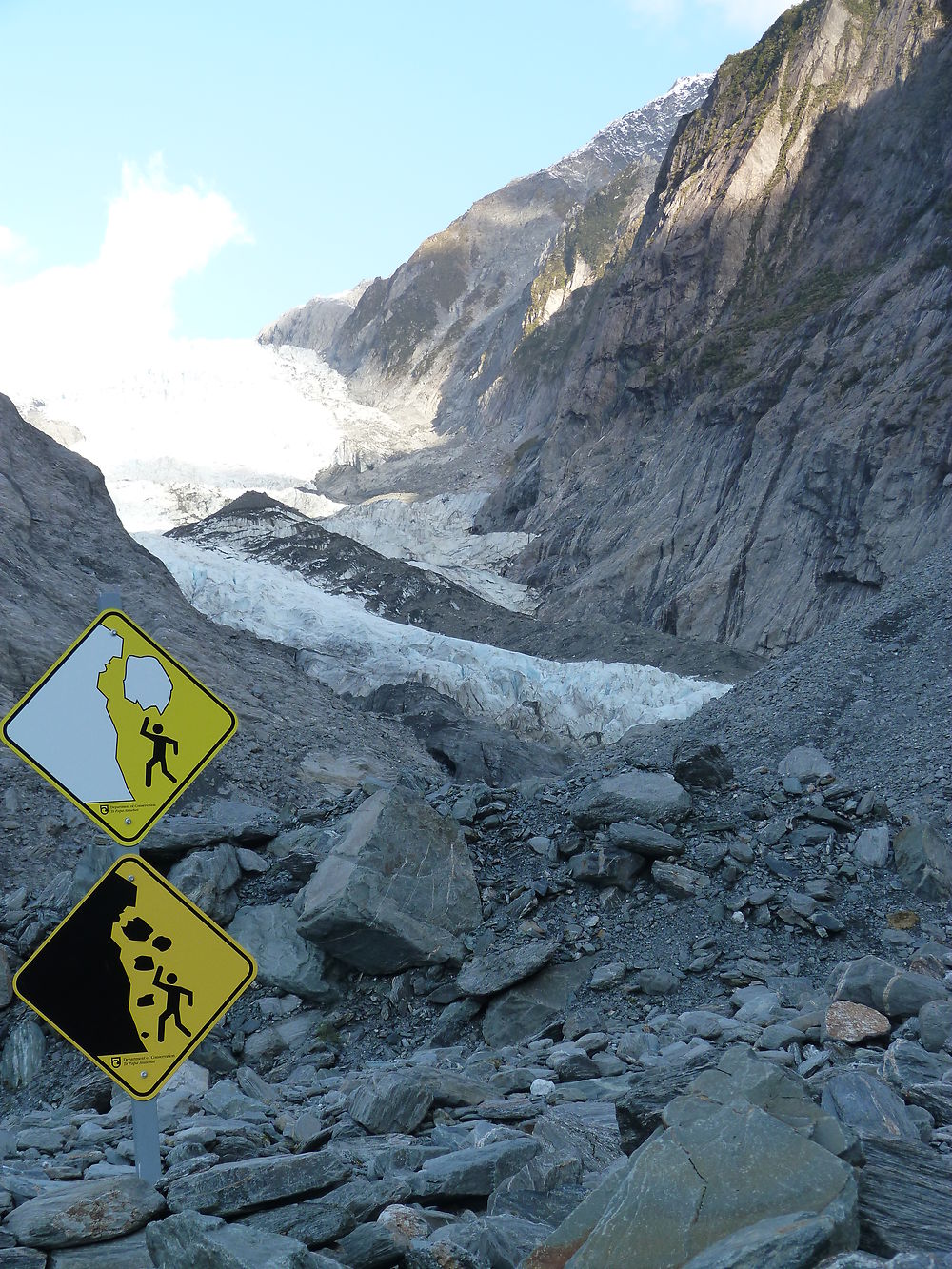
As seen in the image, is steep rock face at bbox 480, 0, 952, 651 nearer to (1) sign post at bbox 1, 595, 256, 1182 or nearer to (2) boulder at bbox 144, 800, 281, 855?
(2) boulder at bbox 144, 800, 281, 855

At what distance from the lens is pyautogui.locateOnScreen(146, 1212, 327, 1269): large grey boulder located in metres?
2.77

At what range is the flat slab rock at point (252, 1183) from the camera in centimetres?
332

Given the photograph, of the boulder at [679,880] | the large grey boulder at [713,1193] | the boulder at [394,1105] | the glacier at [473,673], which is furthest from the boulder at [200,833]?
the glacier at [473,673]

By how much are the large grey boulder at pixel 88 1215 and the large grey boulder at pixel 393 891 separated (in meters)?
3.91

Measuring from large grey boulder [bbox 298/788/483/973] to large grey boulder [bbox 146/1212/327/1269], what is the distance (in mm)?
4289

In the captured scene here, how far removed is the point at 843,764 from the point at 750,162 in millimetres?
40705

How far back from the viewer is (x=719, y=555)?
3559 cm

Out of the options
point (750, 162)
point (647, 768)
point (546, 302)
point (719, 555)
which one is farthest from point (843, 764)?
point (546, 302)

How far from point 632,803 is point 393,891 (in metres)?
1.88

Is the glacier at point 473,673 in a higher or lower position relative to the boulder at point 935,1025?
higher

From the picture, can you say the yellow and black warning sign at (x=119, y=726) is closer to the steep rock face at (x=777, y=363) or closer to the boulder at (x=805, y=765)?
the boulder at (x=805, y=765)

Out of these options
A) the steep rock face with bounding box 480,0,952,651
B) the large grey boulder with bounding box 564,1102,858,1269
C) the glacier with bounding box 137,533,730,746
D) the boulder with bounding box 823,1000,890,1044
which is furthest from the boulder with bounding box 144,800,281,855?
the steep rock face with bounding box 480,0,952,651

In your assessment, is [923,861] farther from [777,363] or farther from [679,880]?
[777,363]

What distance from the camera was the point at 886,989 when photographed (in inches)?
213
